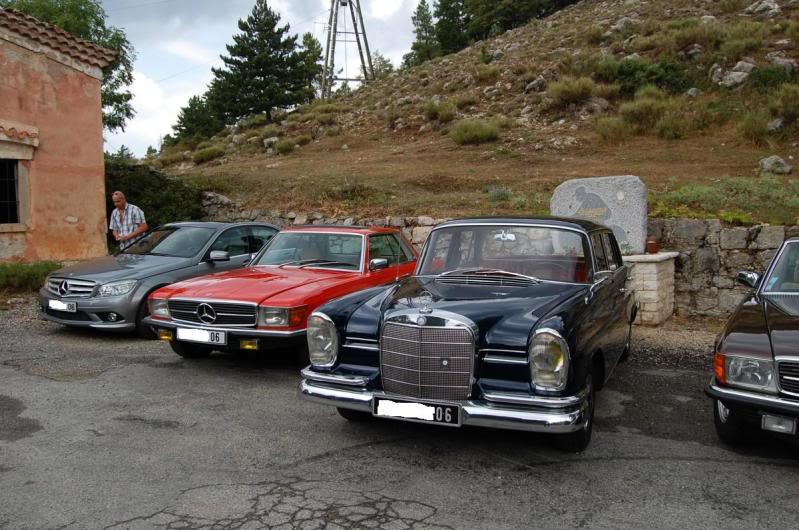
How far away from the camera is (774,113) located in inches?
708

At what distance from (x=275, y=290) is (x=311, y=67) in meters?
46.4

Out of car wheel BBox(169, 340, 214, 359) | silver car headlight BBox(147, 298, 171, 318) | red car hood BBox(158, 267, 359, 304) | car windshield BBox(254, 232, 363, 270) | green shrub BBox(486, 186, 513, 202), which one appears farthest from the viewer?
green shrub BBox(486, 186, 513, 202)

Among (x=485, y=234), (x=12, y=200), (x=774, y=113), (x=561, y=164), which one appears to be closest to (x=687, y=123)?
(x=774, y=113)

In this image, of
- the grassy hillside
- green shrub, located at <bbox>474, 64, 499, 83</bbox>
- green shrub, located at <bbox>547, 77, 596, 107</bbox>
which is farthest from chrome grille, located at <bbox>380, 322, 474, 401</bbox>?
green shrub, located at <bbox>474, 64, 499, 83</bbox>

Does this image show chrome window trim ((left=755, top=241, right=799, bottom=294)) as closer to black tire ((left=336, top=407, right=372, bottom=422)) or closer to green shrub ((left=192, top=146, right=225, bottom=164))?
black tire ((left=336, top=407, right=372, bottom=422))

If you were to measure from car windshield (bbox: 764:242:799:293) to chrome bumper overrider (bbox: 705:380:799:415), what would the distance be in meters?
1.44

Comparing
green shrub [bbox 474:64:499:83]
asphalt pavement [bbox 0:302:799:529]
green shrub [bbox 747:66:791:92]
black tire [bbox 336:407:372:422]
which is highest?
green shrub [bbox 474:64:499:83]

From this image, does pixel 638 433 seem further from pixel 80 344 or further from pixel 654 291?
pixel 80 344

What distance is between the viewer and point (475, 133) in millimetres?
21203

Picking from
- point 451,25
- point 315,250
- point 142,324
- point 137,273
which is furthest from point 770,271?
point 451,25

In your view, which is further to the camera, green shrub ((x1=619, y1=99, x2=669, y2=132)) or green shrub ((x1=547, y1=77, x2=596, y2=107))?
green shrub ((x1=547, y1=77, x2=596, y2=107))

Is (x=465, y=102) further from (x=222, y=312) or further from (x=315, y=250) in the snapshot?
(x=222, y=312)

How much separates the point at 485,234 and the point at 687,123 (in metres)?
16.2

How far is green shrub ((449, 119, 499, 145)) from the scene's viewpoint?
21141 mm
